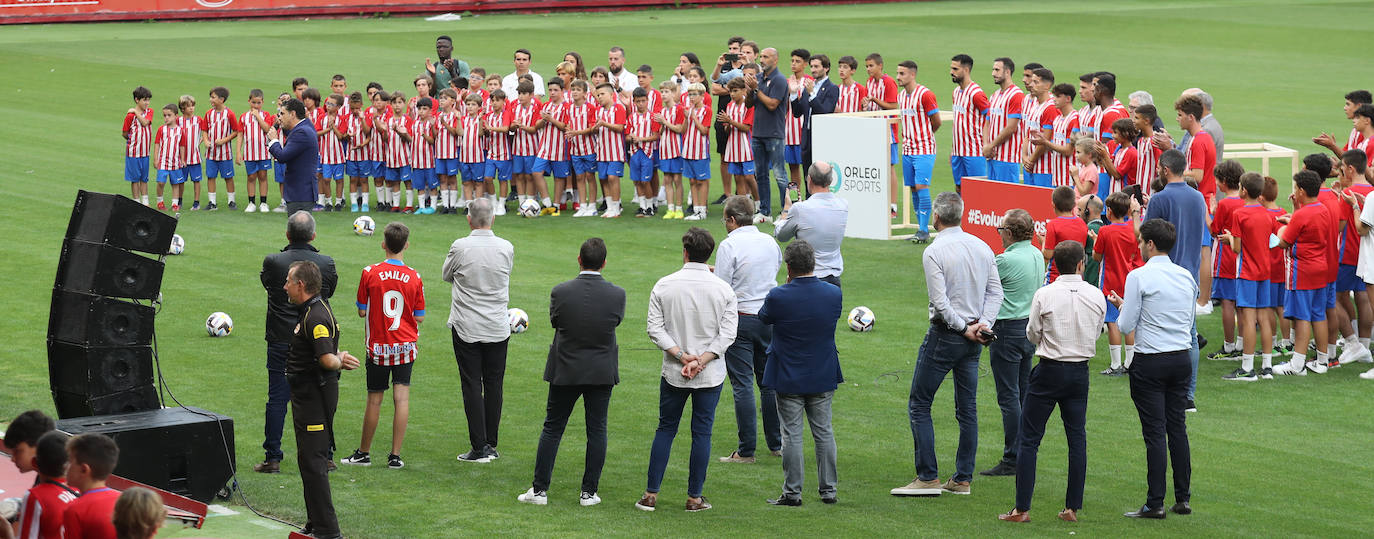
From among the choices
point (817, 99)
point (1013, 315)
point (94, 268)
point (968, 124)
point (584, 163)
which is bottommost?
point (1013, 315)

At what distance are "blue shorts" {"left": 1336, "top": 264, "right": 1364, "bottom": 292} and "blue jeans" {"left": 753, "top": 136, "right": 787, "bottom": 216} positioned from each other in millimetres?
7705

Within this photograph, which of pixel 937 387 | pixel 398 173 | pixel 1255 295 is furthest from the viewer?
pixel 398 173

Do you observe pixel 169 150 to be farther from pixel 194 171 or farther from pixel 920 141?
pixel 920 141

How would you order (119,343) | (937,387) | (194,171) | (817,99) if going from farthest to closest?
(194,171), (817,99), (119,343), (937,387)

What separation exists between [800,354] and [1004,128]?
9459mm

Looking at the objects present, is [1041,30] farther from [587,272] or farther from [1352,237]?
[587,272]

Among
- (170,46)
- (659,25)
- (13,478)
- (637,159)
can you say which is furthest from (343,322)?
(659,25)

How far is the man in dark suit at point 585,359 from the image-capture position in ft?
31.9

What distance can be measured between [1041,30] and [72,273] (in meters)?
37.3

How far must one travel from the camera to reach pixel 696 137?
20.8 meters

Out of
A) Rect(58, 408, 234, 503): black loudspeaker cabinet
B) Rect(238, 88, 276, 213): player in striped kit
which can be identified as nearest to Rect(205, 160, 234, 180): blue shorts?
Rect(238, 88, 276, 213): player in striped kit

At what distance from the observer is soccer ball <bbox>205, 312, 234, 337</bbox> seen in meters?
14.6

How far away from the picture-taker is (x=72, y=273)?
10.0m

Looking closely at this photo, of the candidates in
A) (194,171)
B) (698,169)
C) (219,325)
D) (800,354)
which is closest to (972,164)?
(698,169)
